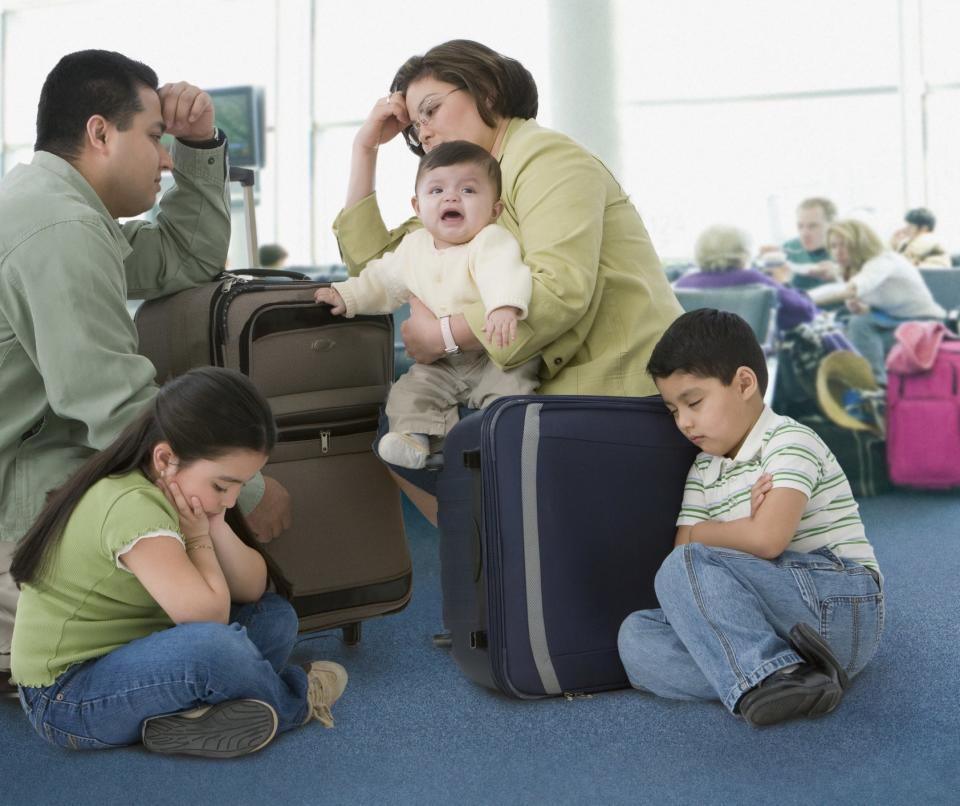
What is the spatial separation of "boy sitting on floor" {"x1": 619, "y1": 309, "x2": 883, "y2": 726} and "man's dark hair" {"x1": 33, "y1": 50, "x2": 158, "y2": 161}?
1047 mm

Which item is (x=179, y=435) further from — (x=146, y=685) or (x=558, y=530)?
(x=558, y=530)

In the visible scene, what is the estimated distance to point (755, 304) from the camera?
4.66 m

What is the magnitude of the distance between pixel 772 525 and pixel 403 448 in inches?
25.9

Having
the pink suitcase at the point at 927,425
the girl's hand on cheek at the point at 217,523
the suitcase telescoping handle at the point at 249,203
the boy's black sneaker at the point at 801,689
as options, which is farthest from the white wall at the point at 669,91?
the girl's hand on cheek at the point at 217,523

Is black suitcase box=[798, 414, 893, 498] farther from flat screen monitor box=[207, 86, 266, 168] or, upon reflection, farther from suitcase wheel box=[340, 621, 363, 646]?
flat screen monitor box=[207, 86, 266, 168]

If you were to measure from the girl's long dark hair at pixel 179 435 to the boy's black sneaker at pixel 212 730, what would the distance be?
0.29 m

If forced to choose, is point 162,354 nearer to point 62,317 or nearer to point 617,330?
point 62,317

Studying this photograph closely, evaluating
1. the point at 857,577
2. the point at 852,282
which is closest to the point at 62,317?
the point at 857,577

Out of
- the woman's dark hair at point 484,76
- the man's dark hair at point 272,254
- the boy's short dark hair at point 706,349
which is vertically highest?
the man's dark hair at point 272,254

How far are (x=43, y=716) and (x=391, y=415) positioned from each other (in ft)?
2.52

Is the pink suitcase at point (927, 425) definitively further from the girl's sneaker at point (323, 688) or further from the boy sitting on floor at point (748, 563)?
the girl's sneaker at point (323, 688)

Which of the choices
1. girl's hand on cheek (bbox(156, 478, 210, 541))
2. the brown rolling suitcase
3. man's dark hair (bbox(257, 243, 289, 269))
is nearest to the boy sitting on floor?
the brown rolling suitcase

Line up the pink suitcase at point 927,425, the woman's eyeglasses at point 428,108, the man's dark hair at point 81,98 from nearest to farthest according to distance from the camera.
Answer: the man's dark hair at point 81,98
the woman's eyeglasses at point 428,108
the pink suitcase at point 927,425

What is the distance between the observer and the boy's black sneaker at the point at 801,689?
5.39ft
